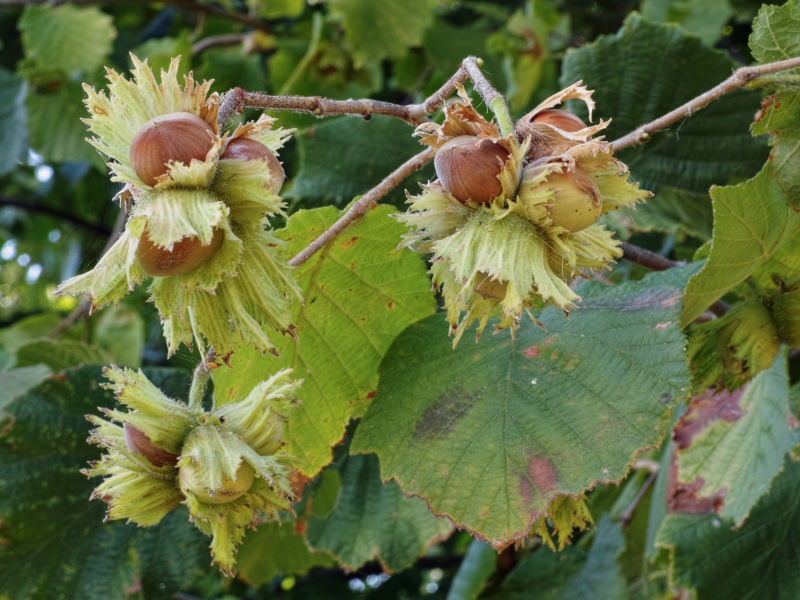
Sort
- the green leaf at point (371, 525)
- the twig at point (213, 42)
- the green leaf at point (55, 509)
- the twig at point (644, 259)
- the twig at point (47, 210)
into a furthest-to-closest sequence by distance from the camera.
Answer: the twig at point (47, 210), the twig at point (213, 42), the green leaf at point (371, 525), the green leaf at point (55, 509), the twig at point (644, 259)

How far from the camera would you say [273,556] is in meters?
2.54

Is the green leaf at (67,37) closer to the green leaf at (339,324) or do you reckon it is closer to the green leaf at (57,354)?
the green leaf at (57,354)

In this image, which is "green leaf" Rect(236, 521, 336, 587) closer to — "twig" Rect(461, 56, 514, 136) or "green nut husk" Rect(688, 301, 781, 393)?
"green nut husk" Rect(688, 301, 781, 393)

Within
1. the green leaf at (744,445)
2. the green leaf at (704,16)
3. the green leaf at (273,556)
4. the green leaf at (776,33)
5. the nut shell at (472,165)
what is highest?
the green leaf at (776,33)

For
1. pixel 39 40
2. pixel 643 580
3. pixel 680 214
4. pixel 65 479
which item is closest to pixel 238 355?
pixel 65 479

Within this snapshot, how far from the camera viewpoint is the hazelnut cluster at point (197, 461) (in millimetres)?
1122

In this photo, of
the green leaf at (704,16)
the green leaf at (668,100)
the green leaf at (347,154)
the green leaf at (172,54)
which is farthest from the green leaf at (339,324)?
the green leaf at (704,16)

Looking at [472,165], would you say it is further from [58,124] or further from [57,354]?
[58,124]

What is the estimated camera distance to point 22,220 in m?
5.48

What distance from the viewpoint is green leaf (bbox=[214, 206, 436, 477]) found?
142cm

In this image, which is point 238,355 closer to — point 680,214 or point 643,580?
point 680,214

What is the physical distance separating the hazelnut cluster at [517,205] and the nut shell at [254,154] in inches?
7.0

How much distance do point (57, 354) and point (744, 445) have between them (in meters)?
2.15

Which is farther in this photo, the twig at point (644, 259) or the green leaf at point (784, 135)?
the twig at point (644, 259)
